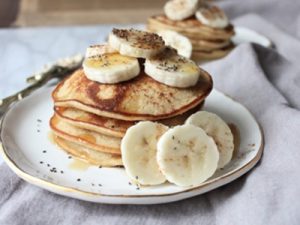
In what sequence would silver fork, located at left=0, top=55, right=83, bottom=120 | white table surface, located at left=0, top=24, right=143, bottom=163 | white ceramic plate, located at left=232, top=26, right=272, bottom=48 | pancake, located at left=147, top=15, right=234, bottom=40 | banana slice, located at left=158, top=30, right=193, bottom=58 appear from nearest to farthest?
1. silver fork, located at left=0, top=55, right=83, bottom=120
2. white table surface, located at left=0, top=24, right=143, bottom=163
3. banana slice, located at left=158, top=30, right=193, bottom=58
4. pancake, located at left=147, top=15, right=234, bottom=40
5. white ceramic plate, located at left=232, top=26, right=272, bottom=48

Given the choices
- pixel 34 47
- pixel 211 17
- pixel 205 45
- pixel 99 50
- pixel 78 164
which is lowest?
pixel 34 47

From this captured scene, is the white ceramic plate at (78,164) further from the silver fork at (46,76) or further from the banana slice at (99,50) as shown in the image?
the banana slice at (99,50)

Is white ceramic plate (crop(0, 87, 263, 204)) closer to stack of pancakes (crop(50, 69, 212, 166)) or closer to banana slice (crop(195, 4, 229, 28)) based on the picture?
stack of pancakes (crop(50, 69, 212, 166))

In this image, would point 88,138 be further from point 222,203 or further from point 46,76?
point 46,76

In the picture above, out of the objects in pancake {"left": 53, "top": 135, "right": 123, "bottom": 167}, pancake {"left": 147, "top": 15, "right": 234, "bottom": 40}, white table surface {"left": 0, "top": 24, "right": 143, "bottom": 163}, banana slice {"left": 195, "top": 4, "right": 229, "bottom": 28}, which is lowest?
white table surface {"left": 0, "top": 24, "right": 143, "bottom": 163}

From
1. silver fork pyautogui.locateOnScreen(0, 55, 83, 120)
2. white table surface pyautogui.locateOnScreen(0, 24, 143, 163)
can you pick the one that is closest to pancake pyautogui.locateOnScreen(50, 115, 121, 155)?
silver fork pyautogui.locateOnScreen(0, 55, 83, 120)

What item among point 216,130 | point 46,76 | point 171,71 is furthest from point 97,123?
point 46,76

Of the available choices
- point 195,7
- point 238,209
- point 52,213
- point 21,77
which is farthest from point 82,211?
point 195,7
